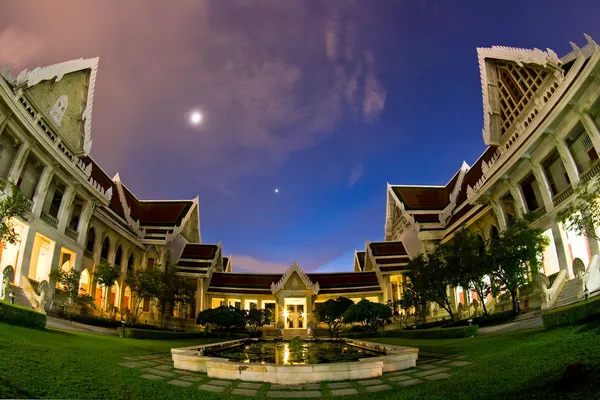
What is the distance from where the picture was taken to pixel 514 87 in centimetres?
2566

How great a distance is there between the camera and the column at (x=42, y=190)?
894 inches

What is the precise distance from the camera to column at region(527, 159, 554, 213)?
21125 millimetres

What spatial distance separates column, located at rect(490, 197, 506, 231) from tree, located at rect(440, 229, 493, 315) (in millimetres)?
4699

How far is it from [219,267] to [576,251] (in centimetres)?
3967

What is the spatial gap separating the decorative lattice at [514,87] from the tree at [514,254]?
9.53 meters

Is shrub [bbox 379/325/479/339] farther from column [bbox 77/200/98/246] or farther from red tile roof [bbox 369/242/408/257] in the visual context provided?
column [bbox 77/200/98/246]

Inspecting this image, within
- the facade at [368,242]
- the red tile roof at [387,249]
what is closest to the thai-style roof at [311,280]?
the facade at [368,242]

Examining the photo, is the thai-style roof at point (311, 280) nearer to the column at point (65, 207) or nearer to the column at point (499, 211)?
the column at point (499, 211)

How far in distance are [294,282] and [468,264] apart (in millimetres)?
22543

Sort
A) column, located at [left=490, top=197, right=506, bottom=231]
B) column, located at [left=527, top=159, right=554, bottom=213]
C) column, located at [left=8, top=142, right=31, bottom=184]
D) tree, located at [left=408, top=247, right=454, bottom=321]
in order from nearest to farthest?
column, located at [left=8, top=142, right=31, bottom=184]
column, located at [left=527, top=159, right=554, bottom=213]
tree, located at [left=408, top=247, right=454, bottom=321]
column, located at [left=490, top=197, right=506, bottom=231]

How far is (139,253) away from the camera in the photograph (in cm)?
3903

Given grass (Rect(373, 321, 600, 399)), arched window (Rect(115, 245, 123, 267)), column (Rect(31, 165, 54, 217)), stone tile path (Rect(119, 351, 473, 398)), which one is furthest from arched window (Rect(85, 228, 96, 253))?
grass (Rect(373, 321, 600, 399))

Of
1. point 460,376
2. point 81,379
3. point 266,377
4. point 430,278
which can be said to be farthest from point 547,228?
point 81,379

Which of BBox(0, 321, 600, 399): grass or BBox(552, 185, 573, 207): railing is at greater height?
BBox(552, 185, 573, 207): railing
